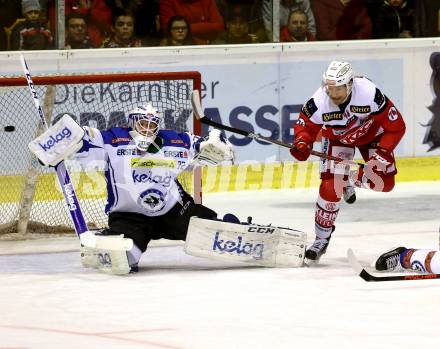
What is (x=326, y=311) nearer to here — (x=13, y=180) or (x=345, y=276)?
(x=345, y=276)

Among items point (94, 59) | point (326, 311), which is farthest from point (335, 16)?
point (326, 311)

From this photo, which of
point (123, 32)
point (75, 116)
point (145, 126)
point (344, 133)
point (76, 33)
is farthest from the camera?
point (123, 32)

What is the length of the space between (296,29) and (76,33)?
5.17 feet

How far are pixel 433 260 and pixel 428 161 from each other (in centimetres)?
365

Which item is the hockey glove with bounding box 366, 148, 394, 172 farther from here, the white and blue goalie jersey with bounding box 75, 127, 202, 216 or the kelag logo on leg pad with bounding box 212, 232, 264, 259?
the white and blue goalie jersey with bounding box 75, 127, 202, 216

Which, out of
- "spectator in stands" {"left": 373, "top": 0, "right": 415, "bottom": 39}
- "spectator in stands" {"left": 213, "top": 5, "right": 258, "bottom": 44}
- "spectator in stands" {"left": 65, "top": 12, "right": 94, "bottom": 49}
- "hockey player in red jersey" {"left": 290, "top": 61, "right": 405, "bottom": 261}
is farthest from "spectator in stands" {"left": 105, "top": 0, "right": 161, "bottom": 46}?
"hockey player in red jersey" {"left": 290, "top": 61, "right": 405, "bottom": 261}

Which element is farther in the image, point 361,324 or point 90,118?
point 90,118

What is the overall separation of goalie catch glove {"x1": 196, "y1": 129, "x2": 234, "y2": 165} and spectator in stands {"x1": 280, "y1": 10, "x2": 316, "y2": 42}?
2.91 m

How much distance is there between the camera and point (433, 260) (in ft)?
20.7

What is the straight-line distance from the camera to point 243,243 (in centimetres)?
673

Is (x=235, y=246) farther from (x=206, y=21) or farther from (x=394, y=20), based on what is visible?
(x=394, y=20)

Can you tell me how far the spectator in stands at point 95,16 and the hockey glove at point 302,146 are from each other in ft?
8.48

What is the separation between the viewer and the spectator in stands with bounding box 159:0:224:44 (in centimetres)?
928

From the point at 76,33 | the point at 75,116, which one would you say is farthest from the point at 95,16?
the point at 75,116
